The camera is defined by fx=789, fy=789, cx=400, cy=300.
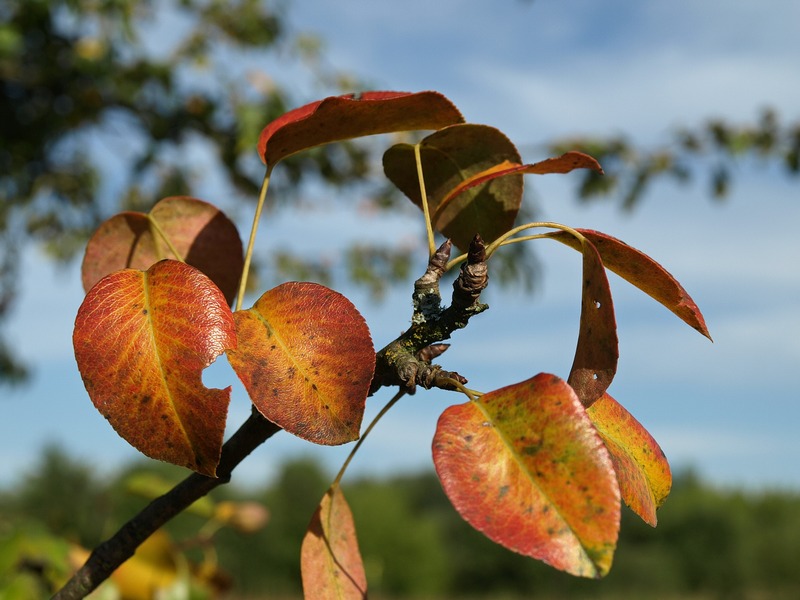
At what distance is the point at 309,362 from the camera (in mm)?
365

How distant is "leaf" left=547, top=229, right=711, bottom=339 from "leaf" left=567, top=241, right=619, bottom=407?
0.02 m

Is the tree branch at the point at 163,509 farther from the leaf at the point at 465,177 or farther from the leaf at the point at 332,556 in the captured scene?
the leaf at the point at 465,177

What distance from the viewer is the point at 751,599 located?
7973 mm

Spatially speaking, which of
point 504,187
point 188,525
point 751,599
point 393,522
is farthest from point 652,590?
point 504,187

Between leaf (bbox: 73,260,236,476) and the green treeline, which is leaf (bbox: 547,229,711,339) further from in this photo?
the green treeline

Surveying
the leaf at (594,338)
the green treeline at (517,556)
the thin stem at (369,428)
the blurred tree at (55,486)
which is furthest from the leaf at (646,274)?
the green treeline at (517,556)

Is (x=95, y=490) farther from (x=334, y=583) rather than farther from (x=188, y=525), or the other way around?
(x=334, y=583)

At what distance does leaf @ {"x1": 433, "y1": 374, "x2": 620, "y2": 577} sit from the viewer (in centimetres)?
31

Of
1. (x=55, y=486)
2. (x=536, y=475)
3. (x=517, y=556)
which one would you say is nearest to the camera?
(x=536, y=475)

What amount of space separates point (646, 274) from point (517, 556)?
804 cm

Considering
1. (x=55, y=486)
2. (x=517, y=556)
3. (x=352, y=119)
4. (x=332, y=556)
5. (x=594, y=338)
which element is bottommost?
(x=517, y=556)

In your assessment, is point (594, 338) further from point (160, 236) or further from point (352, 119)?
point (160, 236)

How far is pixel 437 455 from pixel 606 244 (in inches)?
5.6

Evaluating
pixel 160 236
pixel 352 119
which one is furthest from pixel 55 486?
pixel 352 119
